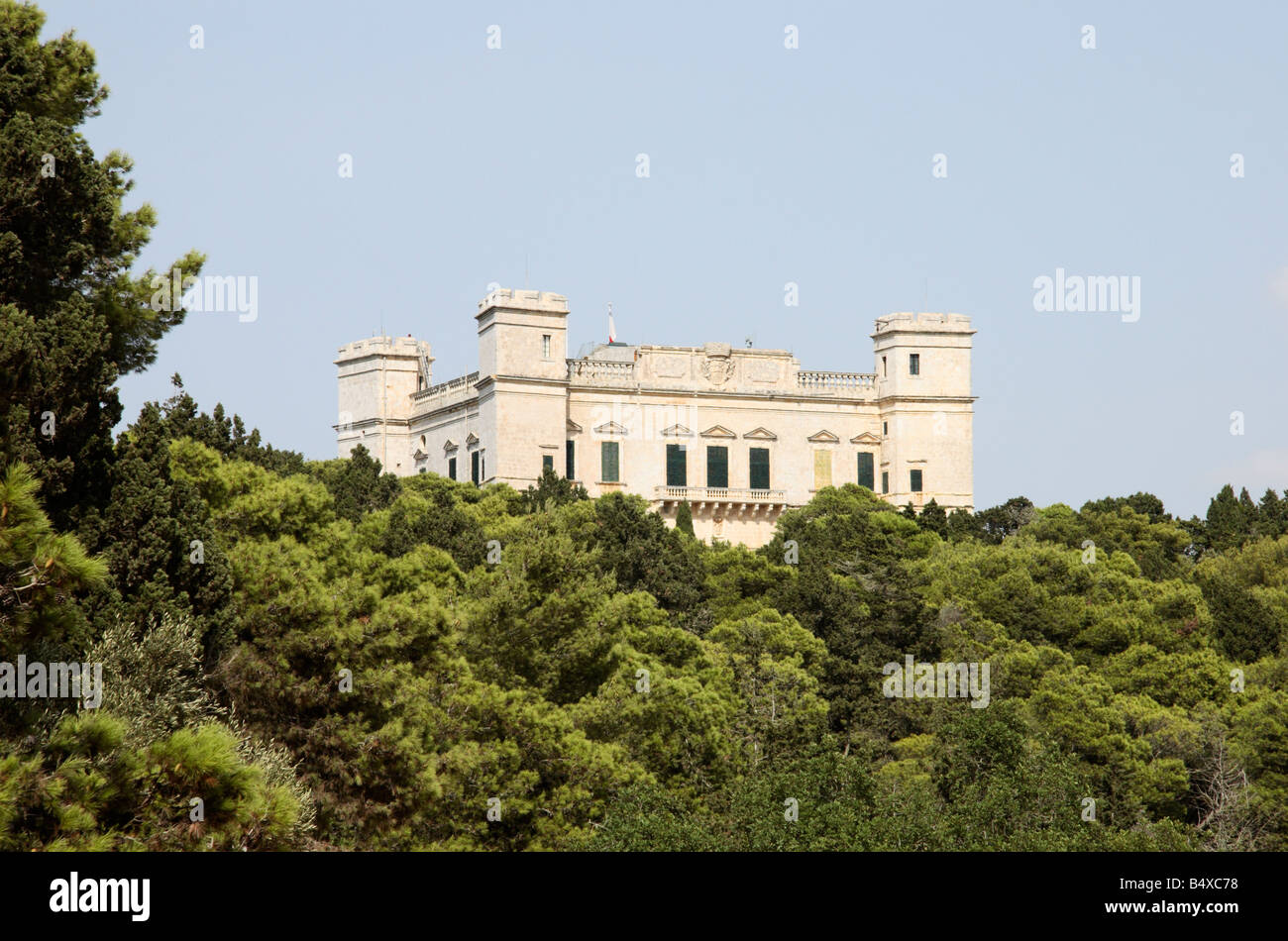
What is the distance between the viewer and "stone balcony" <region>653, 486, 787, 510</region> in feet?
200

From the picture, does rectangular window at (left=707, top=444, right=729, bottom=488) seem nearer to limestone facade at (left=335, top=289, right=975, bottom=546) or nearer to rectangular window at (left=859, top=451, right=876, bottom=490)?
limestone facade at (left=335, top=289, right=975, bottom=546)

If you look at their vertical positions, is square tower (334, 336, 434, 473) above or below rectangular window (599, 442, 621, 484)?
above

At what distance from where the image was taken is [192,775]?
42.7 ft

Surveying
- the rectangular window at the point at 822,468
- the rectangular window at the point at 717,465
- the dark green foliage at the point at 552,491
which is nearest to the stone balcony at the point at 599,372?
the rectangular window at the point at 717,465

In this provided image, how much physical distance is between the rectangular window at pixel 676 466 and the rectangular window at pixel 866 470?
22.5 ft

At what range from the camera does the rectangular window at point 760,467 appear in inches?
2496

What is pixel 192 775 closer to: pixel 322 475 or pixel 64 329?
pixel 64 329

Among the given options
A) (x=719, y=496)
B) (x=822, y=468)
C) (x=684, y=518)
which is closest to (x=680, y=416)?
(x=719, y=496)

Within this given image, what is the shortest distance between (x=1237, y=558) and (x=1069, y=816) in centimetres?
3399

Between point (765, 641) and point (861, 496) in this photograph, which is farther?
point (861, 496)

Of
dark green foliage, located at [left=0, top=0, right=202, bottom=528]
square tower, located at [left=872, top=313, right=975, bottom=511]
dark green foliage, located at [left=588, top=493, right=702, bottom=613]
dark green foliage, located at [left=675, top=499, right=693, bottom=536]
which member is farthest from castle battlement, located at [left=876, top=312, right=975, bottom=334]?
dark green foliage, located at [left=0, top=0, right=202, bottom=528]

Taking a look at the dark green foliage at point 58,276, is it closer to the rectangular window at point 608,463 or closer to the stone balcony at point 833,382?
the rectangular window at point 608,463

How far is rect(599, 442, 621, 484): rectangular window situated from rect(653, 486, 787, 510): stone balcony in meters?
1.56
